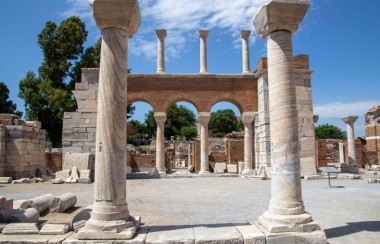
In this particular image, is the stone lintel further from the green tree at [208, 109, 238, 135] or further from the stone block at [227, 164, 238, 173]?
the green tree at [208, 109, 238, 135]

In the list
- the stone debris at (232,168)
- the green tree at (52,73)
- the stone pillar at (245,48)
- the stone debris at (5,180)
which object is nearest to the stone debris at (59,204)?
the stone debris at (5,180)

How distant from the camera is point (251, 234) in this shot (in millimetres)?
4902

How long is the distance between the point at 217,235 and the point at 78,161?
12406mm

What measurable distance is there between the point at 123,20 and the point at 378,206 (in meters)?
7.33

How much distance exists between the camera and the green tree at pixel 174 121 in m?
63.9

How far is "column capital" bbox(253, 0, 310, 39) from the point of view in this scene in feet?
18.7

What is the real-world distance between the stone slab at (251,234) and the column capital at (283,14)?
3.55 m

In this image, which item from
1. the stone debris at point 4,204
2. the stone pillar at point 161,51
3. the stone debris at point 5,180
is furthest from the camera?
the stone pillar at point 161,51

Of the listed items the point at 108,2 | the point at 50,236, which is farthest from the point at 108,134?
the point at 108,2

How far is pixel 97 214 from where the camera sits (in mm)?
5074

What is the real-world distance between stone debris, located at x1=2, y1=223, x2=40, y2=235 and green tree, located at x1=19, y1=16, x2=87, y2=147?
80.9 ft

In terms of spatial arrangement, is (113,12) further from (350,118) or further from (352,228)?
(350,118)

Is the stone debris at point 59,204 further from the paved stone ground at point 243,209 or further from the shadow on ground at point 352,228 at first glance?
the shadow on ground at point 352,228

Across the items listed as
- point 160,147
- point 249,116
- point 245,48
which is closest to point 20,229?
point 160,147
